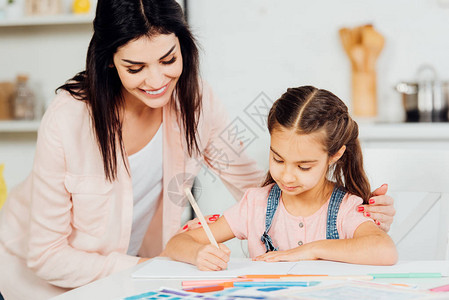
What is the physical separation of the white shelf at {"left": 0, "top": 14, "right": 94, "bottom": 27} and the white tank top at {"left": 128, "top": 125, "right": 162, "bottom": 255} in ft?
4.72

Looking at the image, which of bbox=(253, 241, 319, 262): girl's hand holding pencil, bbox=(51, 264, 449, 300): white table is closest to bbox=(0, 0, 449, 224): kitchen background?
bbox=(253, 241, 319, 262): girl's hand holding pencil

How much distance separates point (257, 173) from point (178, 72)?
435mm

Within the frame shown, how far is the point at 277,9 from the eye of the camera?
3057 millimetres

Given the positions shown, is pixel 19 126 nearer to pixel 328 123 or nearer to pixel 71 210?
pixel 71 210

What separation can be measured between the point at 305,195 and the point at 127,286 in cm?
55

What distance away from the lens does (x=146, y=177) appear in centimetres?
166

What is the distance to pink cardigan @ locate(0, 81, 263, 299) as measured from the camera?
1479 millimetres

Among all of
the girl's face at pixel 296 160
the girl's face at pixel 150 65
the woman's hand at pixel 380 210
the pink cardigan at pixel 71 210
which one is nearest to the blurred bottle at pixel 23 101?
the pink cardigan at pixel 71 210

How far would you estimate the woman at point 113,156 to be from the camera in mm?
1416

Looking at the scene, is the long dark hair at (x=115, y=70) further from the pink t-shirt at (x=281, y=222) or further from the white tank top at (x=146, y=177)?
the pink t-shirt at (x=281, y=222)

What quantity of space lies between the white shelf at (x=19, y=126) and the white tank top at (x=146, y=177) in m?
1.47

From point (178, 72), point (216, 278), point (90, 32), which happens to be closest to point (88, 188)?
point (178, 72)

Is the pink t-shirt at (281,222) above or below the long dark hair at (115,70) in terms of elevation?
below

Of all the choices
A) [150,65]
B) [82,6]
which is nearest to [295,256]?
[150,65]
